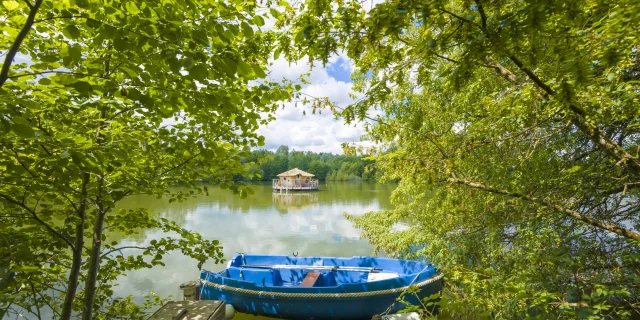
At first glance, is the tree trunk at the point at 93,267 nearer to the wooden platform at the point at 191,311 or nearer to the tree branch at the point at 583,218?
the wooden platform at the point at 191,311

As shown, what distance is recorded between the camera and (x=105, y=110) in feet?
6.55

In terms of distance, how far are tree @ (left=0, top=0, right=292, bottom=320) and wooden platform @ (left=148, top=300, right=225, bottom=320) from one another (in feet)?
1.44

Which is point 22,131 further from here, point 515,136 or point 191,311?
point 515,136

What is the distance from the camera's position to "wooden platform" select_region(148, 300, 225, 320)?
8.29 ft

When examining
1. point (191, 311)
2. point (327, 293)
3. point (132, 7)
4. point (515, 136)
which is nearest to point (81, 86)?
point (132, 7)

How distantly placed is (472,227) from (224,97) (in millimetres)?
3924

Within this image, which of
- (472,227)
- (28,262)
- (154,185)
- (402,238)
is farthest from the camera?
(402,238)

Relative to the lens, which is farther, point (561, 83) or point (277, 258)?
point (277, 258)

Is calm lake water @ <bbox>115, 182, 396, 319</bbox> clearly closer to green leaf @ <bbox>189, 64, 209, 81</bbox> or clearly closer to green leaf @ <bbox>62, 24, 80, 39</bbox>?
green leaf @ <bbox>189, 64, 209, 81</bbox>

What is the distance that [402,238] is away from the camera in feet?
Answer: 18.0

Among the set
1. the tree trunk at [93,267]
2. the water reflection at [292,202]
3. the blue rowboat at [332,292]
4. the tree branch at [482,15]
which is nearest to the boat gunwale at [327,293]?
the blue rowboat at [332,292]

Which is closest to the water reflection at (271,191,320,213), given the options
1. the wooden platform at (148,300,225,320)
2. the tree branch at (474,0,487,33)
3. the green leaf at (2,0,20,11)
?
the wooden platform at (148,300,225,320)

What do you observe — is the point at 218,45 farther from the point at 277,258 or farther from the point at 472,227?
the point at 277,258

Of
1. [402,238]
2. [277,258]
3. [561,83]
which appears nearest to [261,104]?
[561,83]
